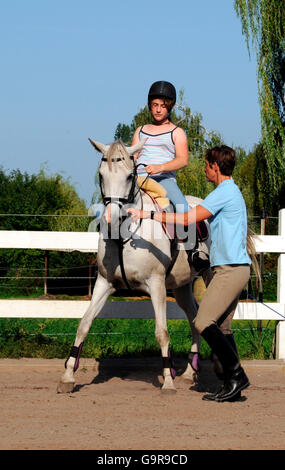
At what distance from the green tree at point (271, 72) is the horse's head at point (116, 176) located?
13327mm

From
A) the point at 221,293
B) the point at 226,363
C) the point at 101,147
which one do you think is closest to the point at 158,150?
the point at 101,147

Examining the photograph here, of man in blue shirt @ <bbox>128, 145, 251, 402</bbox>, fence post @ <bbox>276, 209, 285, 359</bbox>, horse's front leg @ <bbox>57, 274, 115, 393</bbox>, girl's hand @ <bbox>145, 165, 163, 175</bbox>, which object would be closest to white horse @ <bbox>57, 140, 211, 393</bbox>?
horse's front leg @ <bbox>57, 274, 115, 393</bbox>

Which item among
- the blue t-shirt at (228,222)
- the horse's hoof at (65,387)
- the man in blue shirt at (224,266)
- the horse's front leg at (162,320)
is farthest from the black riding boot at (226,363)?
the horse's hoof at (65,387)

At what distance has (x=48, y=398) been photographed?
5.54 metres

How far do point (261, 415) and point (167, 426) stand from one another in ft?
2.95

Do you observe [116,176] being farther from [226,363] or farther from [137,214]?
[226,363]

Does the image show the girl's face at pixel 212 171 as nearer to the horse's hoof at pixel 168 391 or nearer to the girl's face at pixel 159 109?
the girl's face at pixel 159 109

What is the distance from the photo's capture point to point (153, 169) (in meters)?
5.89

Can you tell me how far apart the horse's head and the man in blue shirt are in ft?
1.07

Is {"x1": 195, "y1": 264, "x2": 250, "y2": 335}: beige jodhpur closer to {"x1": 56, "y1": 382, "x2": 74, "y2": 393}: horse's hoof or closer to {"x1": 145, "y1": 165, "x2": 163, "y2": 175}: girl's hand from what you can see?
{"x1": 145, "y1": 165, "x2": 163, "y2": 175}: girl's hand

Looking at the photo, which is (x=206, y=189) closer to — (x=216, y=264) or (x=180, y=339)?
(x=180, y=339)

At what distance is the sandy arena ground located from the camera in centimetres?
404

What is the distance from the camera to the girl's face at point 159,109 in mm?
6352
